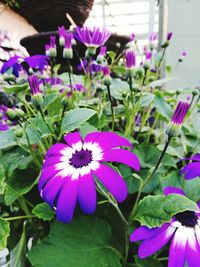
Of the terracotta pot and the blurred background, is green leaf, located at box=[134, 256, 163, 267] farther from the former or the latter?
the terracotta pot

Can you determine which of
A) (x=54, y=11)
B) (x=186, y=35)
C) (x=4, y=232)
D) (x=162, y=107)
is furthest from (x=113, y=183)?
(x=54, y=11)

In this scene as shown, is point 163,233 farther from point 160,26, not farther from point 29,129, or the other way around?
point 160,26

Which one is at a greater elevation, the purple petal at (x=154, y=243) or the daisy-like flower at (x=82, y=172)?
the daisy-like flower at (x=82, y=172)

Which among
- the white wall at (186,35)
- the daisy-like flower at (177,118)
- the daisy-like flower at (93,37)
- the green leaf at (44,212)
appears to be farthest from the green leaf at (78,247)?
the white wall at (186,35)

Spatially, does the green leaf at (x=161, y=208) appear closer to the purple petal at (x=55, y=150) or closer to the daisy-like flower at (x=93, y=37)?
the purple petal at (x=55, y=150)

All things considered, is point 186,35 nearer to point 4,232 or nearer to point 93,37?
point 93,37
